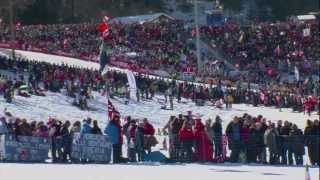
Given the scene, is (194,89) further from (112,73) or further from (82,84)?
(82,84)

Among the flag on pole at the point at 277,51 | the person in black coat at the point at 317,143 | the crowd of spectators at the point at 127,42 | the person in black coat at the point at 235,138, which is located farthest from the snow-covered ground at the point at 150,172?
the flag on pole at the point at 277,51

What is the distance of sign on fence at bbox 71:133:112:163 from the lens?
69.6 ft

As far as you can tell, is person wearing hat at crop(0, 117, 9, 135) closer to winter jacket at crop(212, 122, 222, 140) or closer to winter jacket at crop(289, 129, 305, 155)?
winter jacket at crop(212, 122, 222, 140)

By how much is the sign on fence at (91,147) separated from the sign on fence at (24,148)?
2.24ft

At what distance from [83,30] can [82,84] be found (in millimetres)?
27896

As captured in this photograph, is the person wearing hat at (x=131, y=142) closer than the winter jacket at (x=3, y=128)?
No

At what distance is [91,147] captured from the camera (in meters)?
21.4

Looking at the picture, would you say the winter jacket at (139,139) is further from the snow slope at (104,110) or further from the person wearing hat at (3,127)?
the snow slope at (104,110)

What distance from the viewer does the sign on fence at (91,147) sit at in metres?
21.2

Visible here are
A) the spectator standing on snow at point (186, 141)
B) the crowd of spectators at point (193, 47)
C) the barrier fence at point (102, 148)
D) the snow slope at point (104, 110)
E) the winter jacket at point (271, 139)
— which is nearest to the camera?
the barrier fence at point (102, 148)

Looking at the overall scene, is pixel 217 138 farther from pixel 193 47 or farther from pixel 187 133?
pixel 193 47

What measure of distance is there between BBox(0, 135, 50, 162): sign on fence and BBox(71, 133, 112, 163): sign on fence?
0.68 meters

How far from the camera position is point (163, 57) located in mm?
57875

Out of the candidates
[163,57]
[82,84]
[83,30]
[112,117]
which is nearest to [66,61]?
[163,57]
